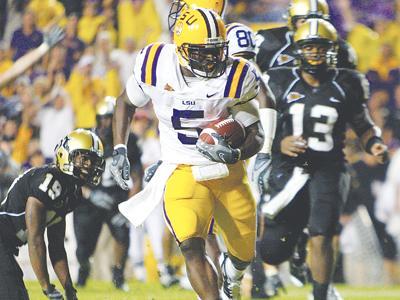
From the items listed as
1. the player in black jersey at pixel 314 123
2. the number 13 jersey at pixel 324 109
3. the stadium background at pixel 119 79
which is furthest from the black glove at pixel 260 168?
the stadium background at pixel 119 79

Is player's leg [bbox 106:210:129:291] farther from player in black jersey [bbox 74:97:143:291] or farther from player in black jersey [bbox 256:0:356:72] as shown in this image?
player in black jersey [bbox 256:0:356:72]

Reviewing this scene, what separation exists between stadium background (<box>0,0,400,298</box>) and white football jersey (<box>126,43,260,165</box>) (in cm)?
442

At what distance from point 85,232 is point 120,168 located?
366 centimetres

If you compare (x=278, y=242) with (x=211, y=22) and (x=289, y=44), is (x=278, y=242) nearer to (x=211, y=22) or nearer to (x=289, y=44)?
(x=289, y=44)

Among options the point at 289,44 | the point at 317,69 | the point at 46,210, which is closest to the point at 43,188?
the point at 46,210

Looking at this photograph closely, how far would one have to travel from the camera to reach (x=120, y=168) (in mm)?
5238

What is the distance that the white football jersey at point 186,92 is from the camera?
Result: 5.08 metres

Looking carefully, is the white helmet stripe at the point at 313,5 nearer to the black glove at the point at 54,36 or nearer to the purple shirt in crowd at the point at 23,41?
the black glove at the point at 54,36

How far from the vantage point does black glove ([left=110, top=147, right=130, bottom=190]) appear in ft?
17.1

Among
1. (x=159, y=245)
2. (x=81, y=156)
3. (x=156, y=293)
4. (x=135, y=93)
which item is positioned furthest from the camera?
(x=159, y=245)

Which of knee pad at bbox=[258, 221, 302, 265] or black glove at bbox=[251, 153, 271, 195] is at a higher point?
black glove at bbox=[251, 153, 271, 195]

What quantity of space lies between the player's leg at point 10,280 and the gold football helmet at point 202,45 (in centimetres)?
134

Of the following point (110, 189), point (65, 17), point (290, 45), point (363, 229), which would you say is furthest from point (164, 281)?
point (65, 17)

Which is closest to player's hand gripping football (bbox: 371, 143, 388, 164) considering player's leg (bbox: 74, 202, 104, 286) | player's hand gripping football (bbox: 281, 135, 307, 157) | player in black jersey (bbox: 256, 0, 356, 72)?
player's hand gripping football (bbox: 281, 135, 307, 157)
